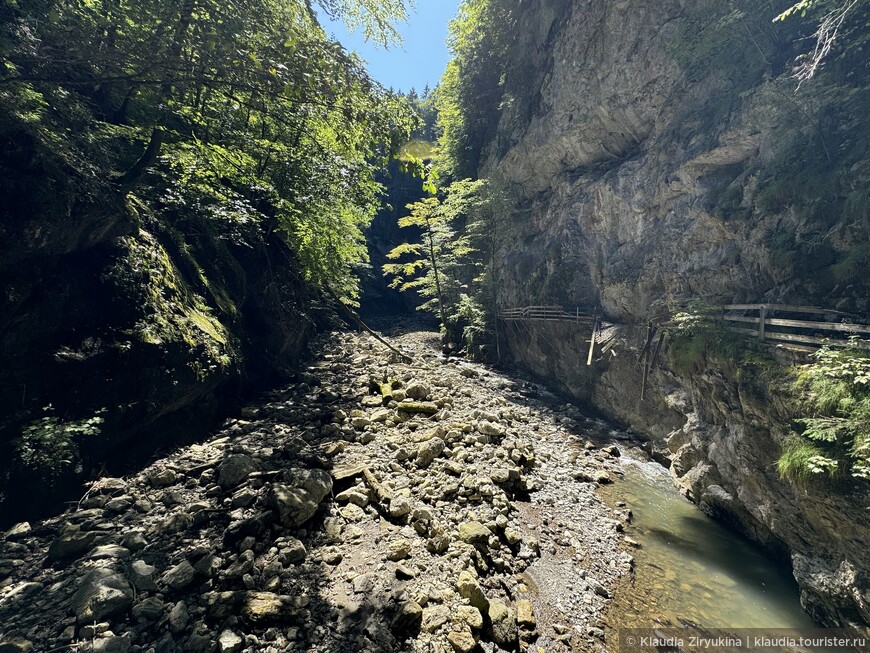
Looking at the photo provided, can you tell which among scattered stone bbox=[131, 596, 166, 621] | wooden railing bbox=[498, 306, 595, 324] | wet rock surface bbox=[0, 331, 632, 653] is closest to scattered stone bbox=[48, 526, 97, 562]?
wet rock surface bbox=[0, 331, 632, 653]

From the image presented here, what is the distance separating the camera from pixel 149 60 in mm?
4434

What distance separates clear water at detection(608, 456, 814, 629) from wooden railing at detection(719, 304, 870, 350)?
14.9 ft

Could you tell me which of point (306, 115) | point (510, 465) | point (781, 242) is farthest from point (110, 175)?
point (781, 242)

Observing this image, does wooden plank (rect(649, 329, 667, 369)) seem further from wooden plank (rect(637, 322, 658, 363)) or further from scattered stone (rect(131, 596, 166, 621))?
scattered stone (rect(131, 596, 166, 621))

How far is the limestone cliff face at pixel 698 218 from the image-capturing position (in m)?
7.72

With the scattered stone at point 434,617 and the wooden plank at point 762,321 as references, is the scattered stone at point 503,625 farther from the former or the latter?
the wooden plank at point 762,321

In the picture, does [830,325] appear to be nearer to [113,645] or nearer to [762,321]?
[762,321]

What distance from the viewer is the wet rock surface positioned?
12.2 feet

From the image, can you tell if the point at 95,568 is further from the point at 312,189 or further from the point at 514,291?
the point at 514,291

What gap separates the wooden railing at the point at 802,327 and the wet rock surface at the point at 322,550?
553 cm

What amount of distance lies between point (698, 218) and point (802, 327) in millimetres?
6297

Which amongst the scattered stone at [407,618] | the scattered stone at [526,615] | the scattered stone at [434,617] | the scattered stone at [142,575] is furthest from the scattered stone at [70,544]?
the scattered stone at [526,615]

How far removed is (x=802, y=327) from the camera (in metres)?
7.90

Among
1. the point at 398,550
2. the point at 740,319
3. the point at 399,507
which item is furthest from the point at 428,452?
the point at 740,319
